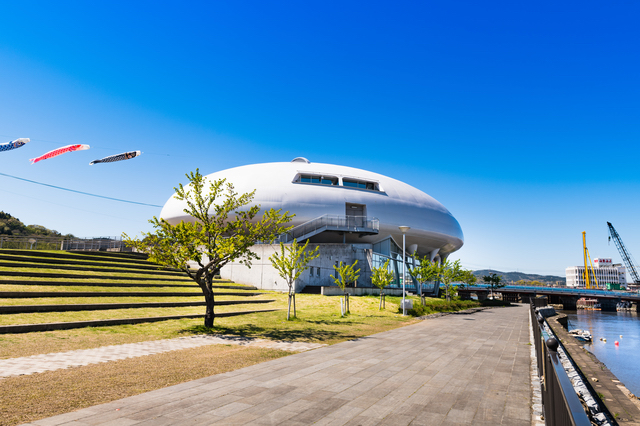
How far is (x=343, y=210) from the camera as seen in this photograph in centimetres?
4841

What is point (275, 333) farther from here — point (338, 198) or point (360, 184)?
point (360, 184)

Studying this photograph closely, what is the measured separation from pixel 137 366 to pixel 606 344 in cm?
3671

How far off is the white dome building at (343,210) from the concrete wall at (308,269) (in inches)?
4.2

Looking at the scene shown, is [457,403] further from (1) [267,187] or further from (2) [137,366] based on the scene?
(1) [267,187]

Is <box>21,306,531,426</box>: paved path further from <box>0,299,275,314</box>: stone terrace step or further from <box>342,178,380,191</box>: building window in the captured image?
<box>342,178,380,191</box>: building window

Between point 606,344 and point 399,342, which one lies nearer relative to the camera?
point 399,342

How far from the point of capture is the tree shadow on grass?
45.2ft

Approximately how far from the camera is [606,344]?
101ft

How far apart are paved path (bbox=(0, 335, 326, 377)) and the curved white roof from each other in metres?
33.5

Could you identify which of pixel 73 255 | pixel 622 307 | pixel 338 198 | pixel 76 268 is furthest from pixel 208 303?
pixel 622 307

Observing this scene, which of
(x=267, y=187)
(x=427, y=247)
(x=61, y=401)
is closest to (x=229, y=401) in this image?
(x=61, y=401)

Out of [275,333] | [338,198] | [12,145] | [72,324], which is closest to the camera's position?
[72,324]

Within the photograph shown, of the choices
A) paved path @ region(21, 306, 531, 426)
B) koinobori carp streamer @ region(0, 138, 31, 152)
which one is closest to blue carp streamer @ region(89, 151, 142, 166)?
koinobori carp streamer @ region(0, 138, 31, 152)

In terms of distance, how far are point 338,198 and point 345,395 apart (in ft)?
139
